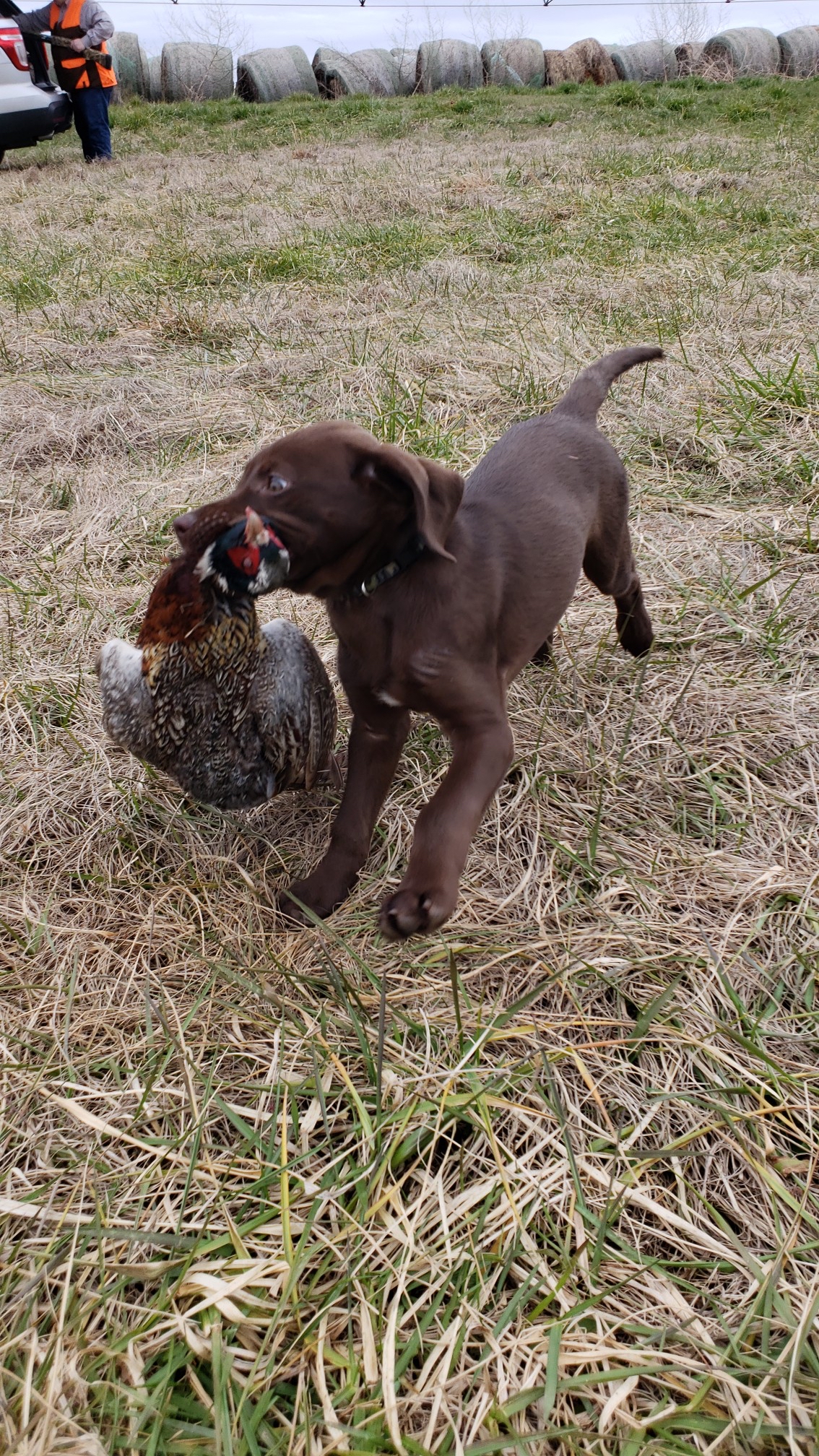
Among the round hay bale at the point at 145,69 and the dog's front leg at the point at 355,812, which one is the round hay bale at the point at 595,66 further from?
the dog's front leg at the point at 355,812

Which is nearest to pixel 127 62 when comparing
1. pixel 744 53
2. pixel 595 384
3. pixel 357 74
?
pixel 357 74

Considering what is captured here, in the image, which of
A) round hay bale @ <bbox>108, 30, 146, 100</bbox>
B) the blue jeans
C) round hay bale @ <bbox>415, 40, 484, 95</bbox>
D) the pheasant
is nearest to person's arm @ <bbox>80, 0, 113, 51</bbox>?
the blue jeans

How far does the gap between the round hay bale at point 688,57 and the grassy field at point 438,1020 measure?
1876 cm

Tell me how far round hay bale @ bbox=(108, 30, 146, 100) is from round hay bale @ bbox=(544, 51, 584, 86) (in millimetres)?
8135

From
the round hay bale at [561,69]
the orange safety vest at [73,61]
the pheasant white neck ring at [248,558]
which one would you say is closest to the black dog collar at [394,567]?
the pheasant white neck ring at [248,558]

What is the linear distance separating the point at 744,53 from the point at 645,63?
1981mm

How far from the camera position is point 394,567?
1.86 m

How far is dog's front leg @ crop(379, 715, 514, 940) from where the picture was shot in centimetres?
167

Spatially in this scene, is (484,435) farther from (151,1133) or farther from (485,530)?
(151,1133)

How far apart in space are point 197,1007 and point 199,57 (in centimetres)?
2082

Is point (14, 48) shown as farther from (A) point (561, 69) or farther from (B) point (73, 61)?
(A) point (561, 69)

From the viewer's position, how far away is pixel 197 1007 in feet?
5.83

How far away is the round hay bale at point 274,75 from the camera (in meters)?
17.7

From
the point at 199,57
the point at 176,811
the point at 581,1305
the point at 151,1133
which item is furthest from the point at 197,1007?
the point at 199,57
